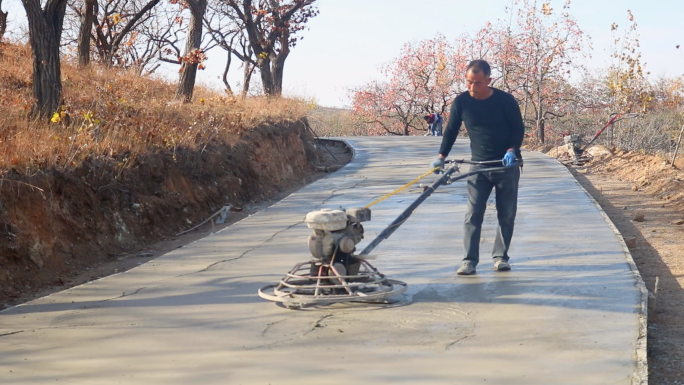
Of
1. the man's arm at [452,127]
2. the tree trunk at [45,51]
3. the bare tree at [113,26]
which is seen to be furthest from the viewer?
the bare tree at [113,26]

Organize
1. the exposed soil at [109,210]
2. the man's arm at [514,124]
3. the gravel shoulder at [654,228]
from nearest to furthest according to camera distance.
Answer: the gravel shoulder at [654,228]
the man's arm at [514,124]
the exposed soil at [109,210]

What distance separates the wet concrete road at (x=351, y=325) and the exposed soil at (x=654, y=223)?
0.86ft

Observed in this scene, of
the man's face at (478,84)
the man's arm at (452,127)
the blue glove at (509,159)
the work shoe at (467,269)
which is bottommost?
the work shoe at (467,269)

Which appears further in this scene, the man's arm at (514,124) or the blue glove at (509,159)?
the man's arm at (514,124)

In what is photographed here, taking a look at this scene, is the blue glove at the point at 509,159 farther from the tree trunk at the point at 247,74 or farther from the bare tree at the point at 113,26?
the tree trunk at the point at 247,74

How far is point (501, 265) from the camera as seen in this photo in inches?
282

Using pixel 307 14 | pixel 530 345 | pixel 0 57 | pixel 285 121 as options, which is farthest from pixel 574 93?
pixel 530 345

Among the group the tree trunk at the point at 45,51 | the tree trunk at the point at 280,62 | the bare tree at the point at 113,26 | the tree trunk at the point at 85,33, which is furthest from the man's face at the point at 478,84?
the tree trunk at the point at 280,62

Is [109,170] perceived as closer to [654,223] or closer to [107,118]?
[107,118]

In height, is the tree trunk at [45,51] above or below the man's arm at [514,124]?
above

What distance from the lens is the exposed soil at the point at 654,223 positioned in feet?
17.5

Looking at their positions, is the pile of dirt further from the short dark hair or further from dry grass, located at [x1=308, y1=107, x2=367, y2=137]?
dry grass, located at [x1=308, y1=107, x2=367, y2=137]

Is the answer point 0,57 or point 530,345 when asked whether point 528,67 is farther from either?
point 530,345

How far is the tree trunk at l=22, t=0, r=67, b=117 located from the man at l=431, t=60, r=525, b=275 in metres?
7.66
